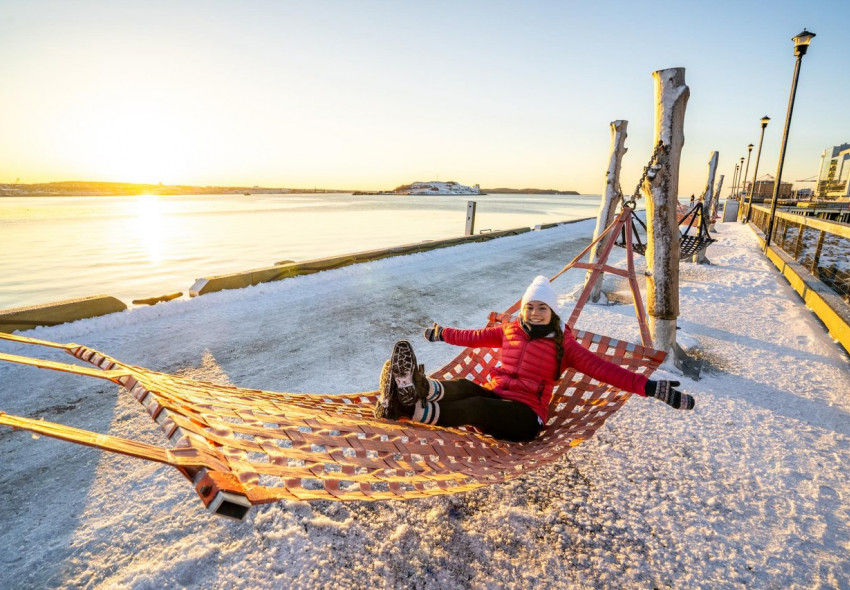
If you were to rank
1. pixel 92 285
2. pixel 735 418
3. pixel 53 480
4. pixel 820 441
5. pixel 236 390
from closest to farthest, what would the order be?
pixel 53 480 < pixel 236 390 < pixel 820 441 < pixel 735 418 < pixel 92 285

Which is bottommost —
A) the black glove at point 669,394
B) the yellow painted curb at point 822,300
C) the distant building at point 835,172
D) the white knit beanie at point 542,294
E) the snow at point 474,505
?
the snow at point 474,505

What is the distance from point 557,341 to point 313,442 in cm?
180

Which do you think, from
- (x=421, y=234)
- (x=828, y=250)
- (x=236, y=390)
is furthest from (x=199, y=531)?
(x=421, y=234)

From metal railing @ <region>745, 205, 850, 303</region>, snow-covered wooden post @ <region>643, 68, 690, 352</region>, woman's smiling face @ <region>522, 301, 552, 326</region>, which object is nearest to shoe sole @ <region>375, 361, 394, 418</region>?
→ woman's smiling face @ <region>522, 301, 552, 326</region>

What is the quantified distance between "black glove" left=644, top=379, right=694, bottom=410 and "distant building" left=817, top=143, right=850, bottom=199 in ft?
160

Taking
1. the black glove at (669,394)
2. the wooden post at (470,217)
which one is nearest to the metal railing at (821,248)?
the black glove at (669,394)

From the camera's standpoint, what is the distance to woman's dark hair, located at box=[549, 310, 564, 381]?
2.83 m

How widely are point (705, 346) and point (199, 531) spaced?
5569 mm

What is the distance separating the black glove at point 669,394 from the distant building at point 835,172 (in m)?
48.7

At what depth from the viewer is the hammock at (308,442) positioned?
1.37 m

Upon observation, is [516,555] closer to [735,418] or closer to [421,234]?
[735,418]

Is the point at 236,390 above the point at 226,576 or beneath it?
above

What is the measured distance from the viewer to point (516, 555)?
6.82 ft

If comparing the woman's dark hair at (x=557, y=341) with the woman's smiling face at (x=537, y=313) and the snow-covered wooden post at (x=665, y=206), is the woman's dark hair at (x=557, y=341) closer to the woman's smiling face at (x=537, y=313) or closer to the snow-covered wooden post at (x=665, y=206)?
the woman's smiling face at (x=537, y=313)
